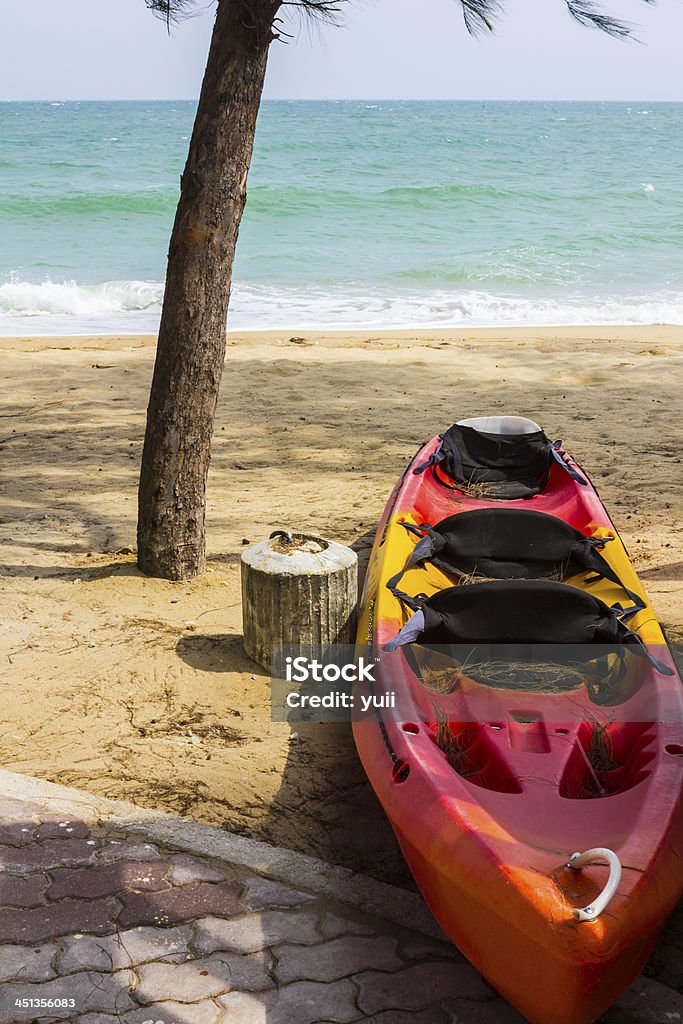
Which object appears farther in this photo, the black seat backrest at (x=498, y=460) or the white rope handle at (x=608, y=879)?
the black seat backrest at (x=498, y=460)

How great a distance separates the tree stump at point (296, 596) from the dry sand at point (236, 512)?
221 mm

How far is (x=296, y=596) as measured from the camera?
4043 mm

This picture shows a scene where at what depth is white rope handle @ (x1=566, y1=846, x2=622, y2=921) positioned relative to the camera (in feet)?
7.26

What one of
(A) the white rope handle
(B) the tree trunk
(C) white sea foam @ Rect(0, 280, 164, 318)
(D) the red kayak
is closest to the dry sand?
(B) the tree trunk

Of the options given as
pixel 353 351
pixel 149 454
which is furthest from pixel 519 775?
pixel 353 351

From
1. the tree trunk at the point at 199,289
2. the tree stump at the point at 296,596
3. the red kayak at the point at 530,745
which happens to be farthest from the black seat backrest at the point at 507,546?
the tree trunk at the point at 199,289

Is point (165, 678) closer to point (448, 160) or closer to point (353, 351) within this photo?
point (353, 351)

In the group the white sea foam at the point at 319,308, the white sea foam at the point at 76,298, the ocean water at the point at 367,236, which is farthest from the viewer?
the ocean water at the point at 367,236

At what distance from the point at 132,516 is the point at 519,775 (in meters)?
3.65

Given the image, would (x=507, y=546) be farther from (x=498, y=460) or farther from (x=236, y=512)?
(x=236, y=512)

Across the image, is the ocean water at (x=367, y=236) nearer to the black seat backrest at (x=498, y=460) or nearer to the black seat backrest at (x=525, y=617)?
the black seat backrest at (x=498, y=460)

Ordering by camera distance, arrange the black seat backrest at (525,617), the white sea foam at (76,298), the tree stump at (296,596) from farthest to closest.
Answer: the white sea foam at (76,298) < the tree stump at (296,596) < the black seat backrest at (525,617)

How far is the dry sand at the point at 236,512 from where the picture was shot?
11.6 feet

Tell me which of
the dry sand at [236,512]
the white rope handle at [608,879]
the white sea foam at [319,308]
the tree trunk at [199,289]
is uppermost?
the tree trunk at [199,289]
